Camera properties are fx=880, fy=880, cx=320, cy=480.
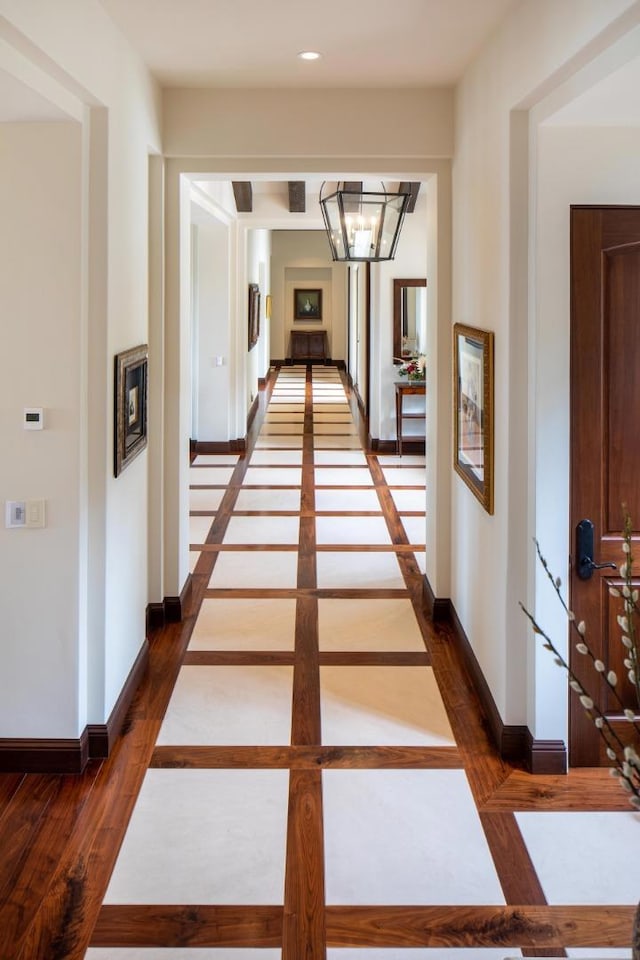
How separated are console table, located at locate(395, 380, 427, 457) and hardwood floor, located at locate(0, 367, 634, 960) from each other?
15.5ft

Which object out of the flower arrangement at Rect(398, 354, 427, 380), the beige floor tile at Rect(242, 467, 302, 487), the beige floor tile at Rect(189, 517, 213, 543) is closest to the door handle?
the beige floor tile at Rect(189, 517, 213, 543)

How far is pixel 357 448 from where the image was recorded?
11094 millimetres

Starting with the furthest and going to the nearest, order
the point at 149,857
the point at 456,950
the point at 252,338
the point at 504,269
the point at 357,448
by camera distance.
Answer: the point at 252,338, the point at 357,448, the point at 504,269, the point at 149,857, the point at 456,950

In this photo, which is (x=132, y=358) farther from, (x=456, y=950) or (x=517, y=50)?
(x=456, y=950)

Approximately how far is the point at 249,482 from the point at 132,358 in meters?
5.10

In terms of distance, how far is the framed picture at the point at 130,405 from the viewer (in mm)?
3604

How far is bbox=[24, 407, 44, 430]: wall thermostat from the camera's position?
3.27 meters

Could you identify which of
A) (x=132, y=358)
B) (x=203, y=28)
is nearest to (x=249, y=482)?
(x=132, y=358)

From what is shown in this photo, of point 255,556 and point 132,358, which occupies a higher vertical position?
point 132,358

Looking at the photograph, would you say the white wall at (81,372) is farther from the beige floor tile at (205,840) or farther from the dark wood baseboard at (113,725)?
the beige floor tile at (205,840)

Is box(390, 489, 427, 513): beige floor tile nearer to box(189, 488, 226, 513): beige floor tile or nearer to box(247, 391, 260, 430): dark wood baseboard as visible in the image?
box(189, 488, 226, 513): beige floor tile

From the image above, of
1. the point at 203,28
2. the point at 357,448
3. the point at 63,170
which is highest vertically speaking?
the point at 203,28

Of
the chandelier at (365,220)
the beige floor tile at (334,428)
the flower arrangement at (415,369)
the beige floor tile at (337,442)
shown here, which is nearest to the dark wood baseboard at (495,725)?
the chandelier at (365,220)

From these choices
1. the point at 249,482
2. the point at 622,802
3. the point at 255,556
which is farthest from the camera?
the point at 249,482
